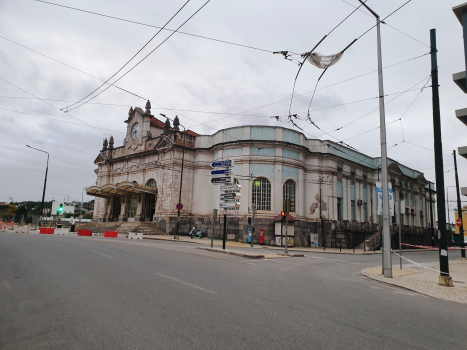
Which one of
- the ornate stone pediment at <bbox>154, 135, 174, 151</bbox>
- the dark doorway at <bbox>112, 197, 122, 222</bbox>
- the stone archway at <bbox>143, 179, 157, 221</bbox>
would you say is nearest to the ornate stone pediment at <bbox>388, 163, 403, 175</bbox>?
the ornate stone pediment at <bbox>154, 135, 174, 151</bbox>

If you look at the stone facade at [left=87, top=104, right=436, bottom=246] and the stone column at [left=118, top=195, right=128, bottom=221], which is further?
the stone column at [left=118, top=195, right=128, bottom=221]

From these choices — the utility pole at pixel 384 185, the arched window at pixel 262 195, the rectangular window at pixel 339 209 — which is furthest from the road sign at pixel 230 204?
the rectangular window at pixel 339 209

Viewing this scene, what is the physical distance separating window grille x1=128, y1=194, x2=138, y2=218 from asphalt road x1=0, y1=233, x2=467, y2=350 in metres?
33.9

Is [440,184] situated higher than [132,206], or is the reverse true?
[132,206]

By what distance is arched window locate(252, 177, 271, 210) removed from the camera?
3175 centimetres

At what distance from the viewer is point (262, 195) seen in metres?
32.0

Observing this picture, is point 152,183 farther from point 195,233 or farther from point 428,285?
point 428,285

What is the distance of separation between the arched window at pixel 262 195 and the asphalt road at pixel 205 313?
2286cm

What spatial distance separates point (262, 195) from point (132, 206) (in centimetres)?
1973

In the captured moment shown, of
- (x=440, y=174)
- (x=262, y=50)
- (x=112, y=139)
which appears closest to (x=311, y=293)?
(x=440, y=174)

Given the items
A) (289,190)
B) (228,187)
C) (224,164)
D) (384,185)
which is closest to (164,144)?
(289,190)

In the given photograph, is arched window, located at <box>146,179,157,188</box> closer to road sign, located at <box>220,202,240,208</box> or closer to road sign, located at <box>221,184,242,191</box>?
road sign, located at <box>221,184,242,191</box>

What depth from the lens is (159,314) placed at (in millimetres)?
4977

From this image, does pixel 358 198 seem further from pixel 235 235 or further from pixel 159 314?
pixel 159 314
